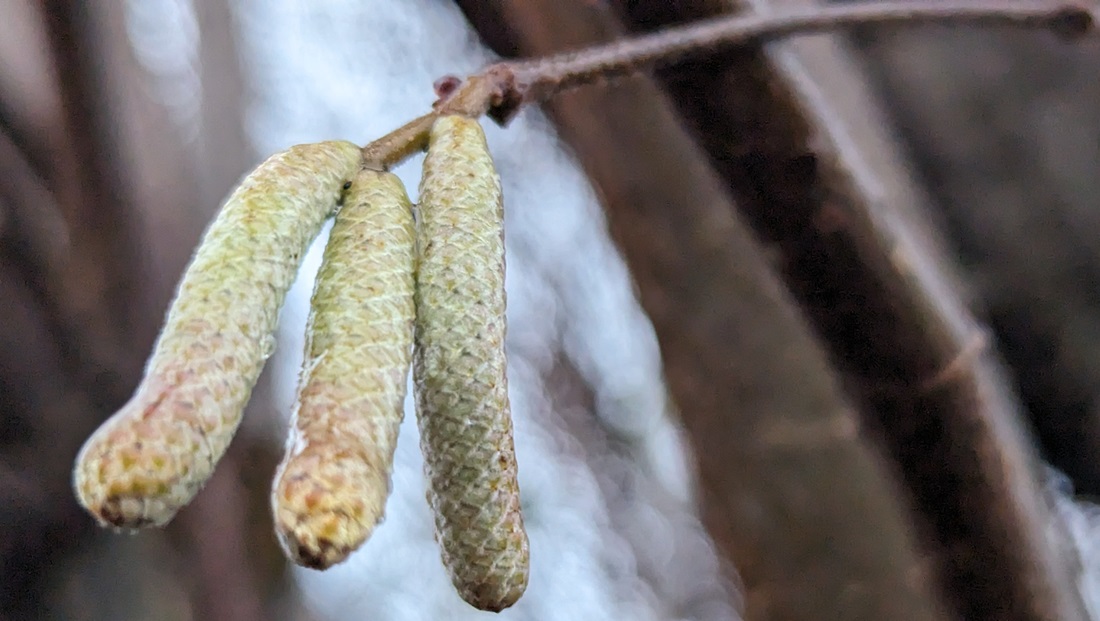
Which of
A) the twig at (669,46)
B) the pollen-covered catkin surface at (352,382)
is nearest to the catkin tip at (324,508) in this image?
the pollen-covered catkin surface at (352,382)

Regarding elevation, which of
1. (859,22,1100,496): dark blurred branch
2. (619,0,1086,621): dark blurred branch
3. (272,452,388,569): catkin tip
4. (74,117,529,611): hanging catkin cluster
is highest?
(859,22,1100,496): dark blurred branch

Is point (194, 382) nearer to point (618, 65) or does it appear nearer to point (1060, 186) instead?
point (618, 65)

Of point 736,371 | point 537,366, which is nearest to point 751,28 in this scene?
point 736,371

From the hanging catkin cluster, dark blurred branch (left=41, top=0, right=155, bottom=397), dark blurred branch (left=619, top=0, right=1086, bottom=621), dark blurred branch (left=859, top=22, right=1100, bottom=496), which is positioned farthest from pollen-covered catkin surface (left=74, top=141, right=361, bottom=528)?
dark blurred branch (left=859, top=22, right=1100, bottom=496)

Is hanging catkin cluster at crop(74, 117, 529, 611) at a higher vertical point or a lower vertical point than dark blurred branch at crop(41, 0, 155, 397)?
lower

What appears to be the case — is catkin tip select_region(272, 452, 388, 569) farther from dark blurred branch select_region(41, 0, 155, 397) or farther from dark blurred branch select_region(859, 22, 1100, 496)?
dark blurred branch select_region(859, 22, 1100, 496)
